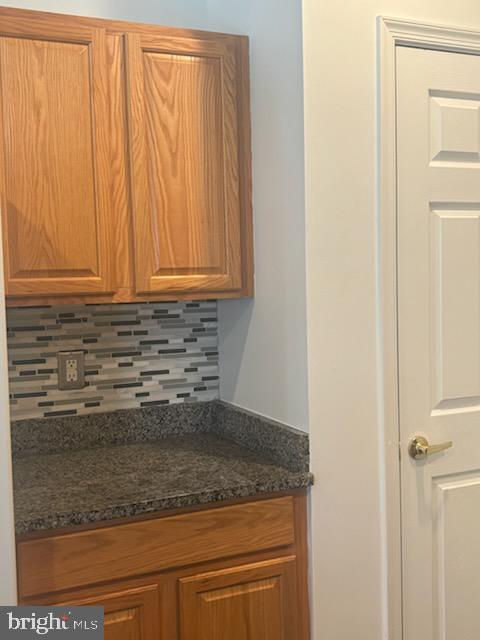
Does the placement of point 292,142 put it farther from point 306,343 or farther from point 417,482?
point 417,482

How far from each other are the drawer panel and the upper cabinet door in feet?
2.14

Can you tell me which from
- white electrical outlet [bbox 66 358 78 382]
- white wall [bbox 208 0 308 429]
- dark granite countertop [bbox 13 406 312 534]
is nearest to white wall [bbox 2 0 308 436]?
white wall [bbox 208 0 308 429]

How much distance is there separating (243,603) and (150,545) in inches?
12.2

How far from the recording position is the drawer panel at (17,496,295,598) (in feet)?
5.30

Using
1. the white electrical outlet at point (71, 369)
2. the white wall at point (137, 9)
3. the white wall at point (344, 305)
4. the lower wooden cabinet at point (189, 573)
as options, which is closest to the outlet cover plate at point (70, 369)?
the white electrical outlet at point (71, 369)

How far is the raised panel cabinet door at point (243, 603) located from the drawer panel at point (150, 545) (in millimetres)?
58

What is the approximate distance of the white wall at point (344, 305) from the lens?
6.05ft

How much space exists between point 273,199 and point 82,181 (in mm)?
526

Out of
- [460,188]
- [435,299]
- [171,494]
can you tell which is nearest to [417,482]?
[435,299]

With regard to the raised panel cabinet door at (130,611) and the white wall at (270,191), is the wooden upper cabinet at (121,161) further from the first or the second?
the raised panel cabinet door at (130,611)

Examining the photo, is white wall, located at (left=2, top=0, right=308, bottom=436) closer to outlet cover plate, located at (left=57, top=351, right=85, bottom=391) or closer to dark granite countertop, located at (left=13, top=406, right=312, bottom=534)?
dark granite countertop, located at (left=13, top=406, right=312, bottom=534)

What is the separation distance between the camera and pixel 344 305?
6.19ft

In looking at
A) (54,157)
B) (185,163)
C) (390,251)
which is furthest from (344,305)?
(54,157)

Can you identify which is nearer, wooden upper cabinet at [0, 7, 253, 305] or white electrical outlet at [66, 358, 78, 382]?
wooden upper cabinet at [0, 7, 253, 305]
